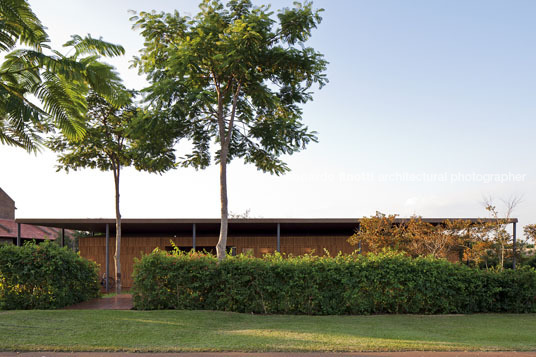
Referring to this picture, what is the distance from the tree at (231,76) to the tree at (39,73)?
356 centimetres

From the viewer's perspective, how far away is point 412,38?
48.9 feet

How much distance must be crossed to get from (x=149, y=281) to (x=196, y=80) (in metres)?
7.26

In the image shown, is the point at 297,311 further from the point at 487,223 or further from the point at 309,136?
the point at 487,223

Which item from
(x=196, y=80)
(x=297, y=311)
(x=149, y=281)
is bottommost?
(x=297, y=311)

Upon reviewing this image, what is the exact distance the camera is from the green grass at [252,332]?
287 inches

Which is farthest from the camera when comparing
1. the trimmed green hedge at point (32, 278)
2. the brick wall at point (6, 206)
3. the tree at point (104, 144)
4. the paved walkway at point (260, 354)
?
the brick wall at point (6, 206)

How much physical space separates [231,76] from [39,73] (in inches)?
260

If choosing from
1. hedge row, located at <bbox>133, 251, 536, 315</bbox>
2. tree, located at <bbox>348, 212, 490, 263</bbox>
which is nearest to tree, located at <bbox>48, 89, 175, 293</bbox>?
hedge row, located at <bbox>133, 251, 536, 315</bbox>

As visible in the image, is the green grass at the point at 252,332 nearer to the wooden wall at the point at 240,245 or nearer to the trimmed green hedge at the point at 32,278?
the trimmed green hedge at the point at 32,278

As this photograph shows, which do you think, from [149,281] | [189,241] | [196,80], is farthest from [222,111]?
[189,241]

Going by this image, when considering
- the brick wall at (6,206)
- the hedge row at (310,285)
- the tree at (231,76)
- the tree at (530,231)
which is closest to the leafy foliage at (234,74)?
the tree at (231,76)

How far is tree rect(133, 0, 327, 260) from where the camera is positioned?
45.1 feet

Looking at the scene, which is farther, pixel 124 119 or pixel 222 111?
pixel 124 119

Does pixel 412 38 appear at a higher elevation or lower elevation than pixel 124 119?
higher
